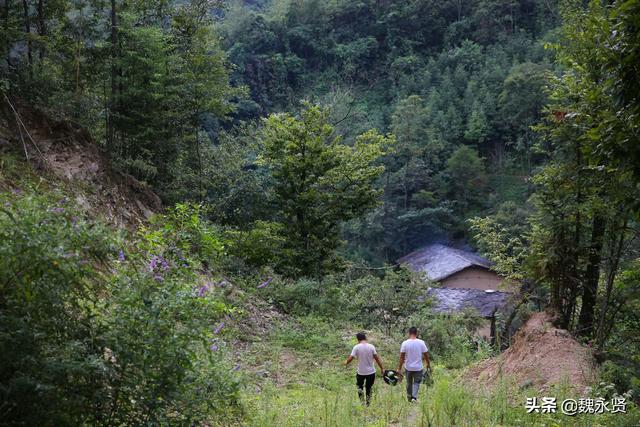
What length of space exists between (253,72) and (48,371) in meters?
57.6

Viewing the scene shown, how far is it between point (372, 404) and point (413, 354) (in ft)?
3.99

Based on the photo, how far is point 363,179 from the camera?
2103 centimetres

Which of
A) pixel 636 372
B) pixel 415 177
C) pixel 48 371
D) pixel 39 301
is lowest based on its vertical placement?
pixel 415 177

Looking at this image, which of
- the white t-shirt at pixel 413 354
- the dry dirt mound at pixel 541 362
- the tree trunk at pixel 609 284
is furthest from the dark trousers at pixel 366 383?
the tree trunk at pixel 609 284

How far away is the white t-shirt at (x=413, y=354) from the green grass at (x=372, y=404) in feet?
1.40

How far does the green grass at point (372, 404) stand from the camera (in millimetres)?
6367

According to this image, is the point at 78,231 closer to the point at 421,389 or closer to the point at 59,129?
the point at 421,389

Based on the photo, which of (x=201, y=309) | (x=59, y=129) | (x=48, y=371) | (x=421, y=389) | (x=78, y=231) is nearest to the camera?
(x=48, y=371)

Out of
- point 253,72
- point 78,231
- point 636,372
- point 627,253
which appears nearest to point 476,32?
point 253,72

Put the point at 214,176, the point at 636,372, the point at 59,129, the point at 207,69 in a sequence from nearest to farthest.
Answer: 1. the point at 636,372
2. the point at 59,129
3. the point at 207,69
4. the point at 214,176

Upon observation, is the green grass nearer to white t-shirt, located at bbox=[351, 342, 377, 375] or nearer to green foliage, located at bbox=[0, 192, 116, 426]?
white t-shirt, located at bbox=[351, 342, 377, 375]

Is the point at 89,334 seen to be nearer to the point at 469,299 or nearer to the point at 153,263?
the point at 153,263

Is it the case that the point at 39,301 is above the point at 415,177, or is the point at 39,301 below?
above

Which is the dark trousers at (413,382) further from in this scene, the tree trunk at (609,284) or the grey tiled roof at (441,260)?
the grey tiled roof at (441,260)
